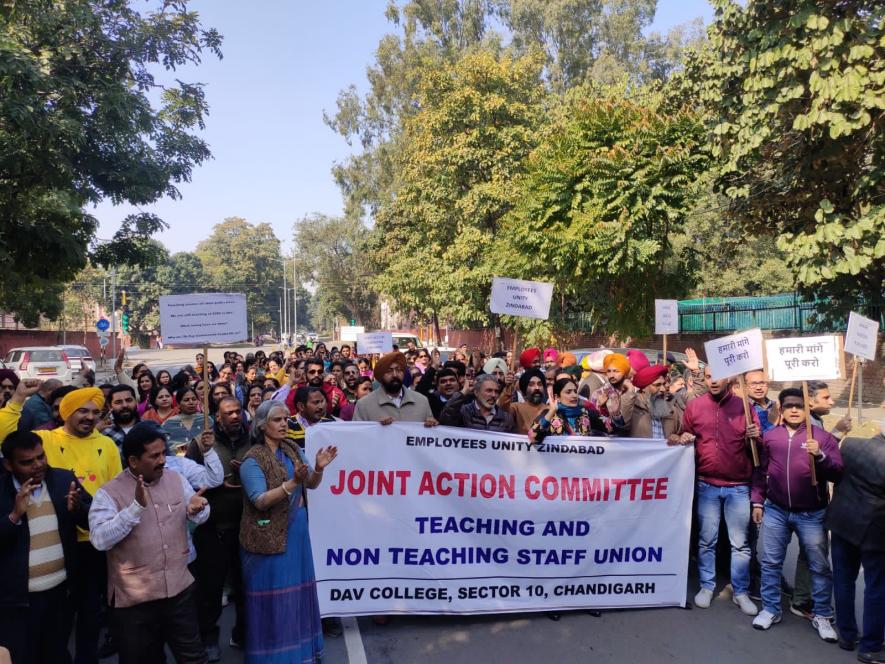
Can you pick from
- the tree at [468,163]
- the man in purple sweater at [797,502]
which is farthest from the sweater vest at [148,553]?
the tree at [468,163]

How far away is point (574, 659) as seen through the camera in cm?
449

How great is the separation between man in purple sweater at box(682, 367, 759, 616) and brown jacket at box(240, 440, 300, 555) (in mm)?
3261

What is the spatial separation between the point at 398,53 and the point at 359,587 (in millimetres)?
35903

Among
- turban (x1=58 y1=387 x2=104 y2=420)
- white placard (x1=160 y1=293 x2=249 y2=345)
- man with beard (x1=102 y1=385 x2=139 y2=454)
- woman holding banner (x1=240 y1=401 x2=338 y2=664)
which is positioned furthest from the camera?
man with beard (x1=102 y1=385 x2=139 y2=454)

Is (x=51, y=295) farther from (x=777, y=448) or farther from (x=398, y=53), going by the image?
(x=777, y=448)

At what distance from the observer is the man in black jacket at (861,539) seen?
14.6 feet

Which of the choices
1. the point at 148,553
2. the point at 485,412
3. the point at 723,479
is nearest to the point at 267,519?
the point at 148,553

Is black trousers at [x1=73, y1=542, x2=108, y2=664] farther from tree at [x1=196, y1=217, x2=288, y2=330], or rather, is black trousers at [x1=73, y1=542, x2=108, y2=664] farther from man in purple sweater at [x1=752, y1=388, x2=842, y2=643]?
tree at [x1=196, y1=217, x2=288, y2=330]

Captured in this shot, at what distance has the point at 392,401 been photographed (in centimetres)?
577

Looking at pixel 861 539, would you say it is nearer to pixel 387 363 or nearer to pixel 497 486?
pixel 497 486

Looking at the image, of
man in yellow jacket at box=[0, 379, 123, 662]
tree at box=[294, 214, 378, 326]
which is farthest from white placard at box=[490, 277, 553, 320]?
A: tree at box=[294, 214, 378, 326]

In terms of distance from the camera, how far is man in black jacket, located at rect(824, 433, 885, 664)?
445 centimetres

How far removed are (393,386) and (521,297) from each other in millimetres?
3185

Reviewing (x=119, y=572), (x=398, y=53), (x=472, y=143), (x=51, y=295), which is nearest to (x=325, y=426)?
(x=119, y=572)
